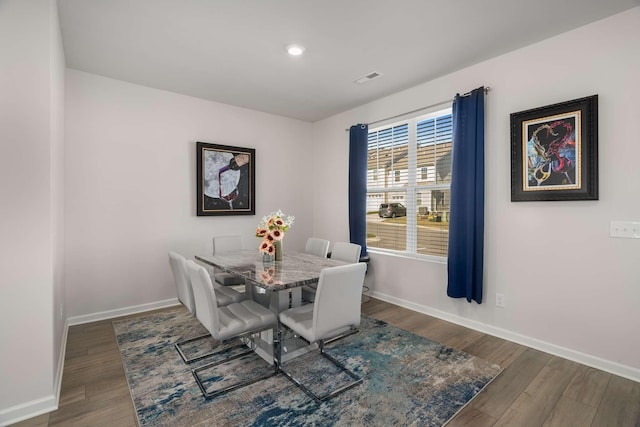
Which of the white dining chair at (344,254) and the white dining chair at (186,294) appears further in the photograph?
the white dining chair at (344,254)

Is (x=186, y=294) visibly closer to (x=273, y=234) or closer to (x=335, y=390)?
(x=273, y=234)

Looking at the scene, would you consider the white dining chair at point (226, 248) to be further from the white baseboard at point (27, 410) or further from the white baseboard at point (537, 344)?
the white baseboard at point (537, 344)

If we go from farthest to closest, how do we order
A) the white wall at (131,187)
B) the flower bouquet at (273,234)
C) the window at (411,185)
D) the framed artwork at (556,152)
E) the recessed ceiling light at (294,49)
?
1. the window at (411,185)
2. the white wall at (131,187)
3. the flower bouquet at (273,234)
4. the recessed ceiling light at (294,49)
5. the framed artwork at (556,152)

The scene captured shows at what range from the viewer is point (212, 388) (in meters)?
2.19

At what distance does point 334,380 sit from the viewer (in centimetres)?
229

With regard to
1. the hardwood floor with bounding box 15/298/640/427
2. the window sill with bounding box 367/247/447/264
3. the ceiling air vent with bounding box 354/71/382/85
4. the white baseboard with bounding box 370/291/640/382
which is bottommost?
the hardwood floor with bounding box 15/298/640/427

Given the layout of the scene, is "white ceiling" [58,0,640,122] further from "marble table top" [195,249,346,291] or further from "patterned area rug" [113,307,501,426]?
"patterned area rug" [113,307,501,426]

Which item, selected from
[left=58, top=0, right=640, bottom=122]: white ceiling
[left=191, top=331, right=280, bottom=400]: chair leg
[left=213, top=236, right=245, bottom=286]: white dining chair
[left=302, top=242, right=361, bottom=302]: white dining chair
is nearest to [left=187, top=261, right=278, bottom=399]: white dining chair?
[left=191, top=331, right=280, bottom=400]: chair leg

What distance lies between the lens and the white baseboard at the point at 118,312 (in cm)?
336

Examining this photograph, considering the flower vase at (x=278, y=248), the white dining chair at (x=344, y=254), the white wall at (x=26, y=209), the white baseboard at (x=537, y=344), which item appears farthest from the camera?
→ the white dining chair at (x=344, y=254)

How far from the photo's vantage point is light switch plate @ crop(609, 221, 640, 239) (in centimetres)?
230

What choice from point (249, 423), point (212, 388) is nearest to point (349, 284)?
point (249, 423)

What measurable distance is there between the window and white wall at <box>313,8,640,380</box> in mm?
345

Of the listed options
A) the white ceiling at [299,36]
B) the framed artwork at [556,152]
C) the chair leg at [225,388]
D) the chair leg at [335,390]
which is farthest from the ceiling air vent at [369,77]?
the chair leg at [225,388]
